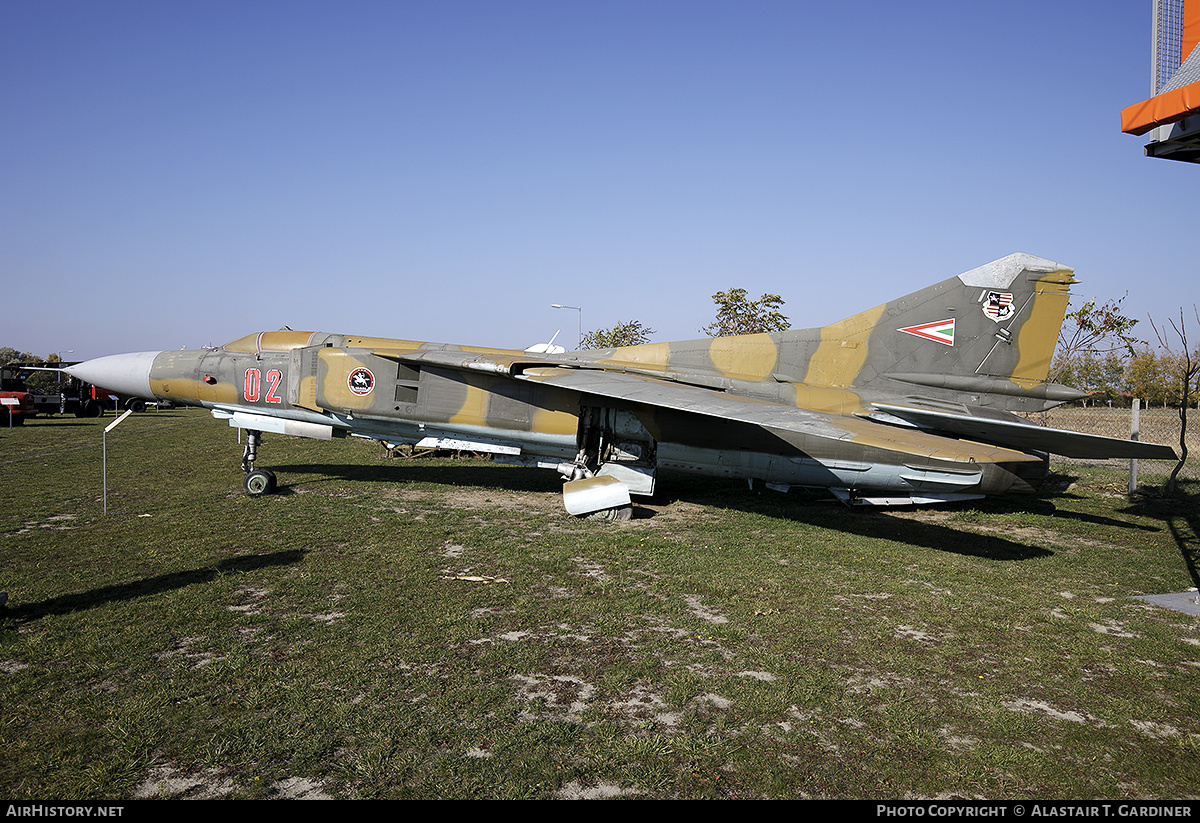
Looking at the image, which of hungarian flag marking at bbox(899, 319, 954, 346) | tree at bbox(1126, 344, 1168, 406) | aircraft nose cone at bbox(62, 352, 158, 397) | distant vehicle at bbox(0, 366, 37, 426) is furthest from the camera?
tree at bbox(1126, 344, 1168, 406)

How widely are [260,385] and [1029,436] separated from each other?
509 inches

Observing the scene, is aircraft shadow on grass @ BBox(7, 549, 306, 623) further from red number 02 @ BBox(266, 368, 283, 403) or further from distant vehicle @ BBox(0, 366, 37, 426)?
distant vehicle @ BBox(0, 366, 37, 426)

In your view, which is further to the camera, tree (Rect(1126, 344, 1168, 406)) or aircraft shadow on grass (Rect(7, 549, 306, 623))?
tree (Rect(1126, 344, 1168, 406))

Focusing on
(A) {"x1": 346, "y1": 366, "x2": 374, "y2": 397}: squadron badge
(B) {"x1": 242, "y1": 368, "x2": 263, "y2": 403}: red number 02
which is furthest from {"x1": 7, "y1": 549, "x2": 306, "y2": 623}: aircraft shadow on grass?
(B) {"x1": 242, "y1": 368, "x2": 263, "y2": 403}: red number 02

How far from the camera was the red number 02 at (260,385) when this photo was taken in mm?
12336

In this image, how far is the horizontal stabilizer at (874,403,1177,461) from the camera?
25.5 feet

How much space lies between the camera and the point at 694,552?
9.20 m

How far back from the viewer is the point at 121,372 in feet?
42.2

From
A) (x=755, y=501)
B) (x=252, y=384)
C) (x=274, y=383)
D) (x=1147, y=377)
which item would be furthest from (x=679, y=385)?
(x=1147, y=377)

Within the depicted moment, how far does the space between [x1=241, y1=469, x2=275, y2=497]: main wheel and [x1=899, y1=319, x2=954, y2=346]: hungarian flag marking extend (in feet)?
40.1

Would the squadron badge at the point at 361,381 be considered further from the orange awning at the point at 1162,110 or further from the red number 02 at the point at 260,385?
the orange awning at the point at 1162,110

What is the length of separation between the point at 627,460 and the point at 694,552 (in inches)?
116

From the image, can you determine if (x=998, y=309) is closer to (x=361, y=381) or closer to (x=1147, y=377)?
(x=361, y=381)

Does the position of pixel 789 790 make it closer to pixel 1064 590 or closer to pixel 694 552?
pixel 694 552
